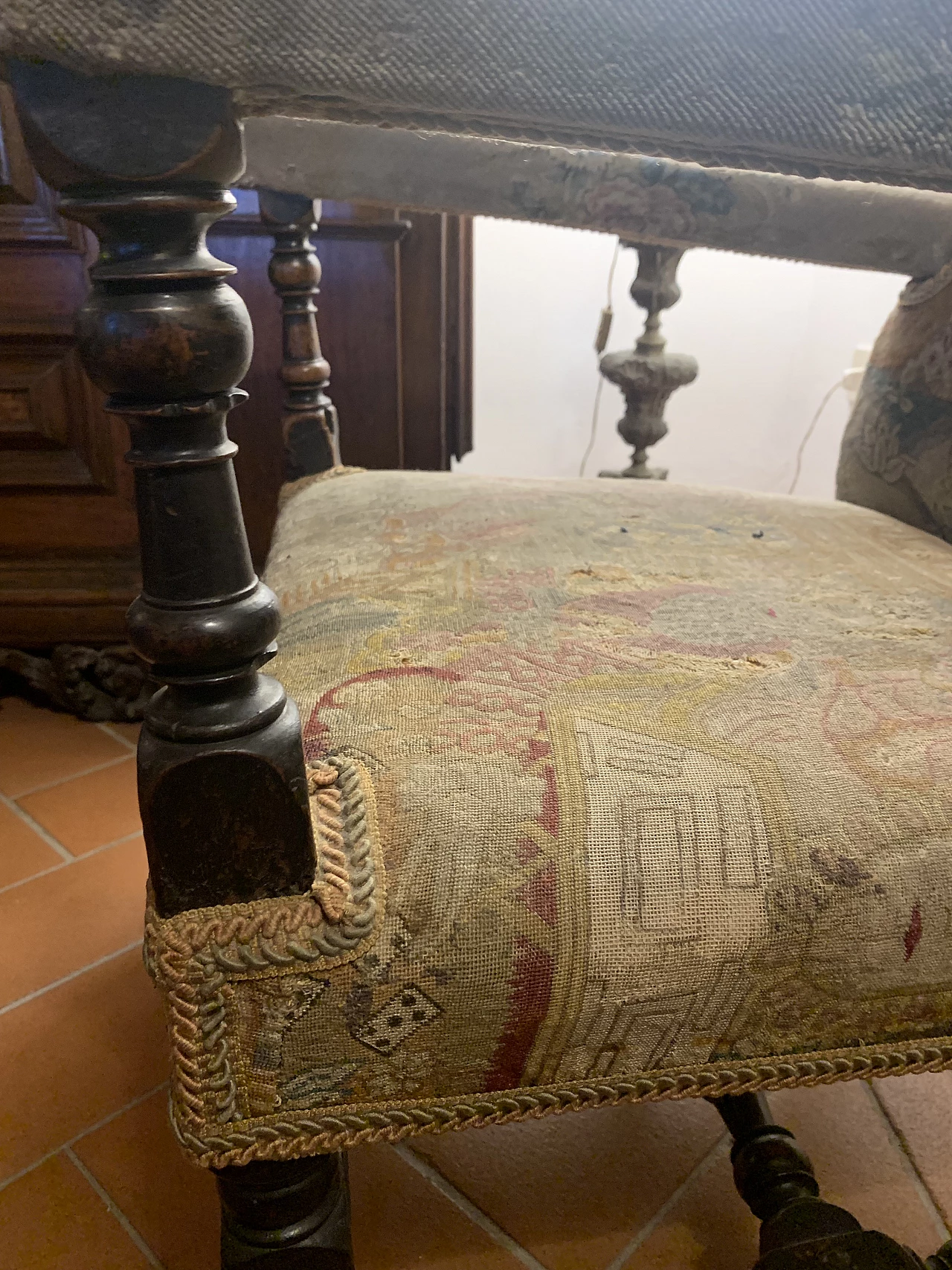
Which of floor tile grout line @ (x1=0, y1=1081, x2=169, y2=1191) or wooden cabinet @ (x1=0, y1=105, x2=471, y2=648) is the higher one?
wooden cabinet @ (x1=0, y1=105, x2=471, y2=648)

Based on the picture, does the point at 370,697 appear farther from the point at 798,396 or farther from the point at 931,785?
the point at 798,396

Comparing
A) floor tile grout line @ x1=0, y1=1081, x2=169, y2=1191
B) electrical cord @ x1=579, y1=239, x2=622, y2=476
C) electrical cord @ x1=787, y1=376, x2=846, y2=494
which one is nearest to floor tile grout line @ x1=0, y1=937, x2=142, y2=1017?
floor tile grout line @ x1=0, y1=1081, x2=169, y2=1191

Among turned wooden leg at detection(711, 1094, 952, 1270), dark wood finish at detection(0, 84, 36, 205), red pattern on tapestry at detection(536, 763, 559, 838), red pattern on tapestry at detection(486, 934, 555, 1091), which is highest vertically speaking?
dark wood finish at detection(0, 84, 36, 205)

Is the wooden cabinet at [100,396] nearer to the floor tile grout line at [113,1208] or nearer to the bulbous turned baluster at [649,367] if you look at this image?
the bulbous turned baluster at [649,367]

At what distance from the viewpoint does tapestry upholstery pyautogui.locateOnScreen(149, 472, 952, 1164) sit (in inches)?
12.8

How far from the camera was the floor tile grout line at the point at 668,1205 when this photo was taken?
0.63 meters

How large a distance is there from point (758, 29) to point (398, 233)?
3.60 ft

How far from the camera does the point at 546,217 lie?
0.75m

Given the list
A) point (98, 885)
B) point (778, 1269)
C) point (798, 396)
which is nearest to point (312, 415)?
point (98, 885)

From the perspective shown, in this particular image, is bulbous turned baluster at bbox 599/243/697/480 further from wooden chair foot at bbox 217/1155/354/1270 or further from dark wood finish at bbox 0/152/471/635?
wooden chair foot at bbox 217/1155/354/1270

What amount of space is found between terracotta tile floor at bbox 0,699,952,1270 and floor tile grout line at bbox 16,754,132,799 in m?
0.32

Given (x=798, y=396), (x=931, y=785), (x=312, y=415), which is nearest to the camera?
(x=931, y=785)

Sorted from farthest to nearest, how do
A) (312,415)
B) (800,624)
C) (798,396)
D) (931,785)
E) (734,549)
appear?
(798,396)
(312,415)
(734,549)
(800,624)
(931,785)

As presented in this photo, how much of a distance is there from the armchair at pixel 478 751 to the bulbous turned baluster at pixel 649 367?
64 cm
